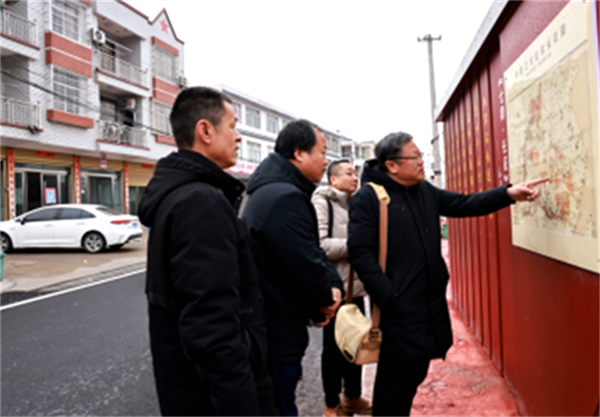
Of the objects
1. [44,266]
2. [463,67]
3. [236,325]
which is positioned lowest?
[44,266]

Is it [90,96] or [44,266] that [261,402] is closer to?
[44,266]

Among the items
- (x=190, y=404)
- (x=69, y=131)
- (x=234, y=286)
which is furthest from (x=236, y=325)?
(x=69, y=131)

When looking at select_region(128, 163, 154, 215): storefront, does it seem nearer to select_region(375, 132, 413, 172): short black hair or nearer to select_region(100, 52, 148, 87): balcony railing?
select_region(100, 52, 148, 87): balcony railing

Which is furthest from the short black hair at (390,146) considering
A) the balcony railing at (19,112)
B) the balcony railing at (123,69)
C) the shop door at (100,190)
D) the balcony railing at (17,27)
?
the balcony railing at (123,69)

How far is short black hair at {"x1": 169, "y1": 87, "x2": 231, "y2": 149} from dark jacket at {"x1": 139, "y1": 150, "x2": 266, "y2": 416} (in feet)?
0.33

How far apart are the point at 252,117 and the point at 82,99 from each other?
1818cm

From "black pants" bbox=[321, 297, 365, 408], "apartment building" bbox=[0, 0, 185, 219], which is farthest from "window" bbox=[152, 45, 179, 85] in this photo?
"black pants" bbox=[321, 297, 365, 408]

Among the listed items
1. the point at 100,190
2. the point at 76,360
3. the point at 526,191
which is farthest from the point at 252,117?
the point at 526,191

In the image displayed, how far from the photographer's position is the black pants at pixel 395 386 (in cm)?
232

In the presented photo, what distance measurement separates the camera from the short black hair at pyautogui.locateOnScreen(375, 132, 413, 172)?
2443mm

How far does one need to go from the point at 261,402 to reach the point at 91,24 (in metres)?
20.9

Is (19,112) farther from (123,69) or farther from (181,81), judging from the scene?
(181,81)

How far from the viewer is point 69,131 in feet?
56.1

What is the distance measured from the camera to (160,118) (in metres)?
22.5
